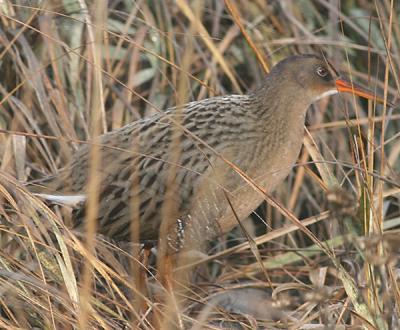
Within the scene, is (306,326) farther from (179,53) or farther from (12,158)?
(179,53)

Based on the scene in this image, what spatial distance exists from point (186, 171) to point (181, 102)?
111 cm

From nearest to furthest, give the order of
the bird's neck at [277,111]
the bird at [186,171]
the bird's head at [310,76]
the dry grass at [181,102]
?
the dry grass at [181,102]
the bird at [186,171]
the bird's neck at [277,111]
the bird's head at [310,76]

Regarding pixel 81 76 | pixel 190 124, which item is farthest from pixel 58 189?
pixel 81 76

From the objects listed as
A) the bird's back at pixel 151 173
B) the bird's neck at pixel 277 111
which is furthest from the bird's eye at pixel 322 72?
the bird's back at pixel 151 173

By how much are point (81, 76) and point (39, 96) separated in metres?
0.43

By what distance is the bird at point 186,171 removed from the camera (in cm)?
346

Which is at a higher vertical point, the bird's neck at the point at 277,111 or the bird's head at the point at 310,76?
the bird's head at the point at 310,76

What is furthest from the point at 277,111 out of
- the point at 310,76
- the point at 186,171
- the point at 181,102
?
the point at 181,102

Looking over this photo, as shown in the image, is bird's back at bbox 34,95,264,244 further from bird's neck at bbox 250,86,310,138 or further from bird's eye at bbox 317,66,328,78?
bird's eye at bbox 317,66,328,78

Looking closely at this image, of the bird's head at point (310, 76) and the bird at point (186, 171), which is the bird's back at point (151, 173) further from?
the bird's head at point (310, 76)

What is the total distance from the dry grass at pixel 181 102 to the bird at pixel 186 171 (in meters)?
0.10

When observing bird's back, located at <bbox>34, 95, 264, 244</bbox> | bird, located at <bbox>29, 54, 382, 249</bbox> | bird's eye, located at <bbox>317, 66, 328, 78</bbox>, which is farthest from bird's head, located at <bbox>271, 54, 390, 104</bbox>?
bird's back, located at <bbox>34, 95, 264, 244</bbox>

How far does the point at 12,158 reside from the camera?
364 cm

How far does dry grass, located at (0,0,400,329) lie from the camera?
273 cm
